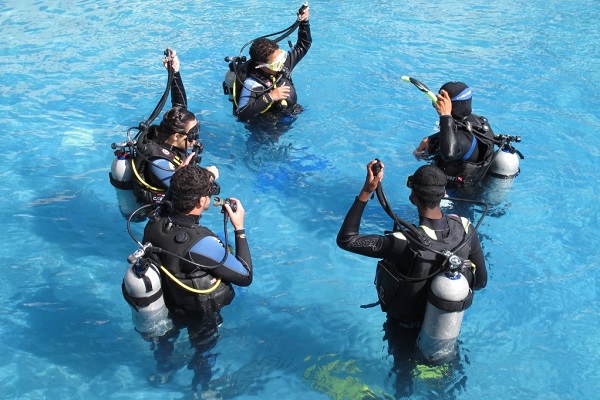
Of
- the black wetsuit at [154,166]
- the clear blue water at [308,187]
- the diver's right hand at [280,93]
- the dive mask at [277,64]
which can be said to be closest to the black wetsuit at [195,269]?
the clear blue water at [308,187]

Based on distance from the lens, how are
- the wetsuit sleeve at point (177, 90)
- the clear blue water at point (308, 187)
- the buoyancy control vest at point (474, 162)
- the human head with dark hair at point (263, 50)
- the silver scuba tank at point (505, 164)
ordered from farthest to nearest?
the human head with dark hair at point (263, 50), the wetsuit sleeve at point (177, 90), the silver scuba tank at point (505, 164), the buoyancy control vest at point (474, 162), the clear blue water at point (308, 187)

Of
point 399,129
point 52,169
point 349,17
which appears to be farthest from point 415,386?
point 349,17

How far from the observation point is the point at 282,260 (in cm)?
598

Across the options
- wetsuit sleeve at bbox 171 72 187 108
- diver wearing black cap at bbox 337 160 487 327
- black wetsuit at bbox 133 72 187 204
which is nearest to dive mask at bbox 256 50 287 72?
wetsuit sleeve at bbox 171 72 187 108

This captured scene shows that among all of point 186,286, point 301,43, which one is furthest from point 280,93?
point 186,286

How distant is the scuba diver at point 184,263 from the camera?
3.88 m

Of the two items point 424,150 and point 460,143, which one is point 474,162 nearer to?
point 460,143

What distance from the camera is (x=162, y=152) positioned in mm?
5098

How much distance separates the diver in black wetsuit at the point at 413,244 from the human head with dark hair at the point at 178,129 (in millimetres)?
2018

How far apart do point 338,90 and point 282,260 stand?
148 inches

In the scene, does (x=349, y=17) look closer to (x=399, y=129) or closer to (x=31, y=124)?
(x=399, y=129)

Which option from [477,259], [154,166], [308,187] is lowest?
[308,187]

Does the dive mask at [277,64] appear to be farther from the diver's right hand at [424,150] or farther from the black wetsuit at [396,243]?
the black wetsuit at [396,243]

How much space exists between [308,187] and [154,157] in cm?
230
